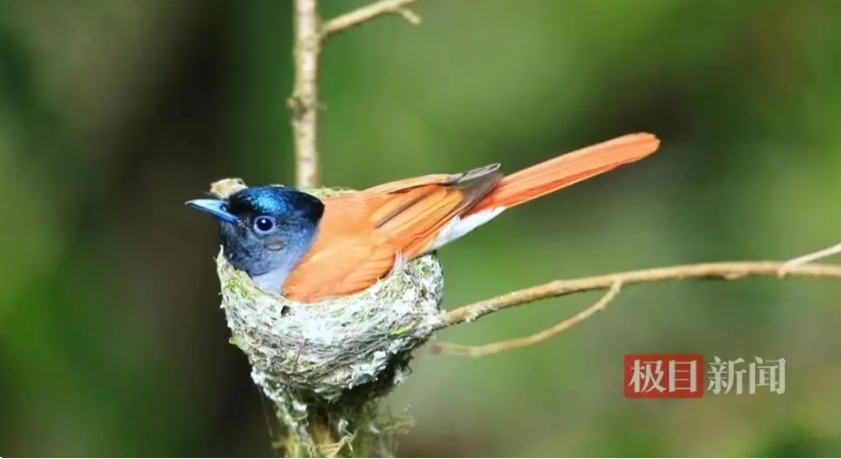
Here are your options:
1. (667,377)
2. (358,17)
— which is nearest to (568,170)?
(358,17)

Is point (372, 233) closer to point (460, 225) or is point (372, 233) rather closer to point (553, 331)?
point (460, 225)

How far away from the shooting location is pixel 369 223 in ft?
5.61

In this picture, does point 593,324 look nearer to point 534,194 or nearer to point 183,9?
point 534,194

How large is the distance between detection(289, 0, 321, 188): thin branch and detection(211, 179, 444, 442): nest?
7.1 inches

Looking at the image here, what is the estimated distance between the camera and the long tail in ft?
5.43

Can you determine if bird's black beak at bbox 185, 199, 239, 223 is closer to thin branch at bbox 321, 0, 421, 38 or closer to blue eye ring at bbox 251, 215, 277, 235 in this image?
blue eye ring at bbox 251, 215, 277, 235

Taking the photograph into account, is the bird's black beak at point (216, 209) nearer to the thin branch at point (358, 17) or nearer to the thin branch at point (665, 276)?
the thin branch at point (358, 17)

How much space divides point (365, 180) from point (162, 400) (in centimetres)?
74

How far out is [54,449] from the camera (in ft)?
8.14

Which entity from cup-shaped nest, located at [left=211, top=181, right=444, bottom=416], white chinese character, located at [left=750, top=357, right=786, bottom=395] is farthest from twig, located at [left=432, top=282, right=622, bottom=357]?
white chinese character, located at [left=750, top=357, right=786, bottom=395]

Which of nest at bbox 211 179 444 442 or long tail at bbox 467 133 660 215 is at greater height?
long tail at bbox 467 133 660 215

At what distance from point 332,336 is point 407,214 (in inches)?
9.3

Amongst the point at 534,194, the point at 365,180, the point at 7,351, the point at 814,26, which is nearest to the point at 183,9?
the point at 365,180

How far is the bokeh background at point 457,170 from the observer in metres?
A: 2.46
